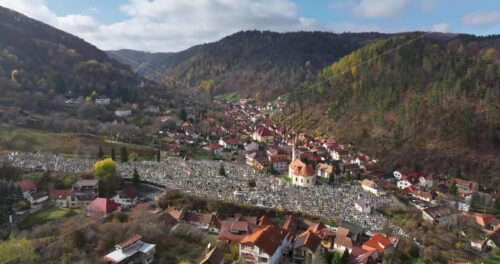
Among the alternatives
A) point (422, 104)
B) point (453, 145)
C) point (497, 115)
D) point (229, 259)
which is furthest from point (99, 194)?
point (497, 115)

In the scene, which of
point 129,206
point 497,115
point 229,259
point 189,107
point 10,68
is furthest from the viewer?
point 189,107

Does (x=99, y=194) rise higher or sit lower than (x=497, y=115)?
lower

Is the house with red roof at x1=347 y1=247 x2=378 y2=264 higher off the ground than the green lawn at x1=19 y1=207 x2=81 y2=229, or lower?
lower

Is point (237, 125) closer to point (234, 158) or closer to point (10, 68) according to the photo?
point (234, 158)

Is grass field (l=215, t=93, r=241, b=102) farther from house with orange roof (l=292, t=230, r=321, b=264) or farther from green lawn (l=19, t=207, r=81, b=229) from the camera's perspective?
house with orange roof (l=292, t=230, r=321, b=264)

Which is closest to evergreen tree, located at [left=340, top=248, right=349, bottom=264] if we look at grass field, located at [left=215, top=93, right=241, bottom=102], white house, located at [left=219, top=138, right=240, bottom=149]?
white house, located at [left=219, top=138, right=240, bottom=149]

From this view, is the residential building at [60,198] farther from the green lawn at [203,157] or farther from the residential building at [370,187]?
the residential building at [370,187]

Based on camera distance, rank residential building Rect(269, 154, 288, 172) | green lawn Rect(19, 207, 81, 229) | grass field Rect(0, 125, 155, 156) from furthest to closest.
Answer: residential building Rect(269, 154, 288, 172) < grass field Rect(0, 125, 155, 156) < green lawn Rect(19, 207, 81, 229)

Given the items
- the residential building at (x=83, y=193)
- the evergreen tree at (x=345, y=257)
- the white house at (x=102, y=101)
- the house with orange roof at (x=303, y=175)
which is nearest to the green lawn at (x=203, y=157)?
the house with orange roof at (x=303, y=175)
